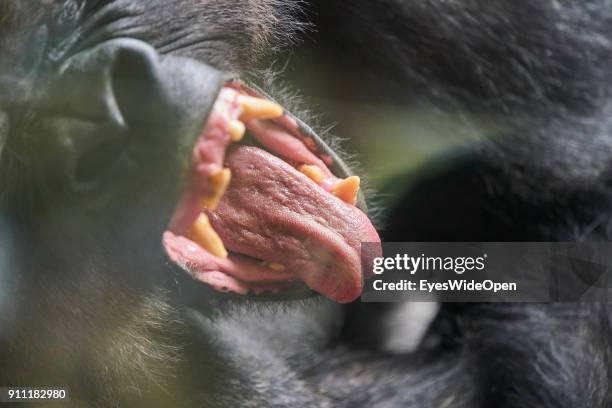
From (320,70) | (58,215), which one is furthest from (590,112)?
(58,215)

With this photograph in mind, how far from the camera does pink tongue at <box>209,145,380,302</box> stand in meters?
0.94

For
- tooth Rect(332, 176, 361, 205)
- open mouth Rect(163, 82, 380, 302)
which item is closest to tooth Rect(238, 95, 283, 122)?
open mouth Rect(163, 82, 380, 302)

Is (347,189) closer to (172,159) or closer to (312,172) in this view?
(312,172)

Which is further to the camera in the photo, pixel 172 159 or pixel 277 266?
pixel 277 266

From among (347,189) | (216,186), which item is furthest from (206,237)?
(347,189)

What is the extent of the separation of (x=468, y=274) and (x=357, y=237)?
0.16 m

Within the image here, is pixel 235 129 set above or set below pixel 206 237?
above

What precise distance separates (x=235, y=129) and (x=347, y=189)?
0.19 meters

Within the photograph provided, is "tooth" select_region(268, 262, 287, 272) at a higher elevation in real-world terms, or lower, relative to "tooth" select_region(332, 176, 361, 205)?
lower

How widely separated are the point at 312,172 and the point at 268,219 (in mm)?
86

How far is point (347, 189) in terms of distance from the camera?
1001 mm

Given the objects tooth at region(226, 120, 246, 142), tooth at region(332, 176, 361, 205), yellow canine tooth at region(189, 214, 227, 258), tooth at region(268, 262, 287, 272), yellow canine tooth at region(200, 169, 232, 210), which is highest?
tooth at region(226, 120, 246, 142)

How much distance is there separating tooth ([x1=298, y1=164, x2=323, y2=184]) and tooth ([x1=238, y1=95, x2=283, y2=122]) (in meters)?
0.07

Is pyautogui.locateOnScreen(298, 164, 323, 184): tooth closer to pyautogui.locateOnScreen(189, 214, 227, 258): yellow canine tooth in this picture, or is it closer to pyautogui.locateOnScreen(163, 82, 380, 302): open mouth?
pyautogui.locateOnScreen(163, 82, 380, 302): open mouth
